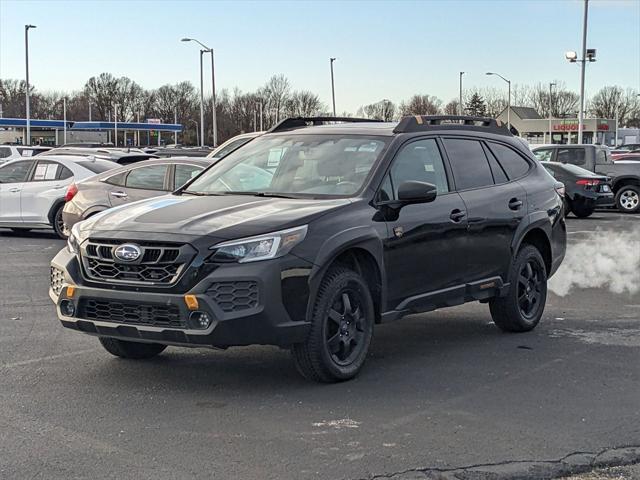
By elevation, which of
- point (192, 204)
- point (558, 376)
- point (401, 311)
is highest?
point (192, 204)

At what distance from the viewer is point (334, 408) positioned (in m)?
5.39

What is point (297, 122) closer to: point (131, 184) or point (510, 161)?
point (510, 161)

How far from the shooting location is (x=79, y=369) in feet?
20.7

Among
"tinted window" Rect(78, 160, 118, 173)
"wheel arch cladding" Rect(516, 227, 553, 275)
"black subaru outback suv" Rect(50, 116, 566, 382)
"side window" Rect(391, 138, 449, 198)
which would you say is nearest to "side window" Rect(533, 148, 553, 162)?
"tinted window" Rect(78, 160, 118, 173)

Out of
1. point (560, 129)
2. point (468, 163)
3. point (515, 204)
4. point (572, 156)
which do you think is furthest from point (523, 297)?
point (560, 129)

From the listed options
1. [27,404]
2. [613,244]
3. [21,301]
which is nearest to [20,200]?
[21,301]

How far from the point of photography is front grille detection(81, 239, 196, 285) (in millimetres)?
5406

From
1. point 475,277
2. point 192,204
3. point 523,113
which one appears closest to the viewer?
point 192,204

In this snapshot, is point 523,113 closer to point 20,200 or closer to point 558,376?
point 20,200

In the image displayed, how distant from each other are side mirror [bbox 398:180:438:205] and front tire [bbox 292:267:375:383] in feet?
2.28

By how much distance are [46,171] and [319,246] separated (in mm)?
12215

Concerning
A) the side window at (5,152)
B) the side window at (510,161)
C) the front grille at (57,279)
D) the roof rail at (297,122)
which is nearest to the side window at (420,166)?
the side window at (510,161)

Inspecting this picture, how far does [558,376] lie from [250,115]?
372 feet

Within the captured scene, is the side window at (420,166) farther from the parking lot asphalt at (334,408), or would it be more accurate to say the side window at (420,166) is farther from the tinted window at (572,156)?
the tinted window at (572,156)
